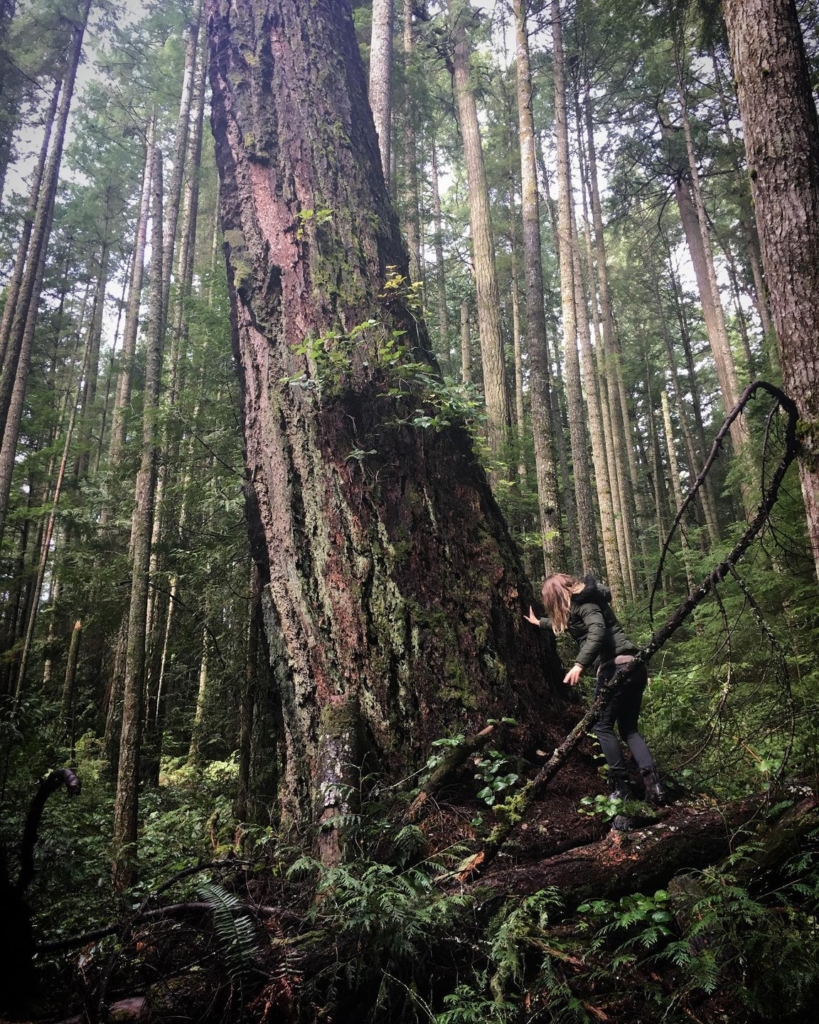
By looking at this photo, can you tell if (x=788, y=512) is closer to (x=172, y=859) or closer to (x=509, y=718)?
(x=509, y=718)

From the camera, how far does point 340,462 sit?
4.88 m

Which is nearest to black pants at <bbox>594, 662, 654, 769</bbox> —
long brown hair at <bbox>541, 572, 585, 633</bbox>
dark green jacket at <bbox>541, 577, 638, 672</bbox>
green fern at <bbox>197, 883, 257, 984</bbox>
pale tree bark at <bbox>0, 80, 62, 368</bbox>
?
dark green jacket at <bbox>541, 577, 638, 672</bbox>

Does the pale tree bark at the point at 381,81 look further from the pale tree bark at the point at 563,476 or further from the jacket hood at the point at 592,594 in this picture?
the pale tree bark at the point at 563,476

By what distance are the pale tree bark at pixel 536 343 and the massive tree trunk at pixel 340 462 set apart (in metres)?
3.32

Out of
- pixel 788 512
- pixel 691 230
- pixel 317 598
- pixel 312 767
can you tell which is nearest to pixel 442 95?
pixel 691 230

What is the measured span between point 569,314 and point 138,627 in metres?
8.56

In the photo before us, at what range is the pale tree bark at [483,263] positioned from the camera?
11.2 meters

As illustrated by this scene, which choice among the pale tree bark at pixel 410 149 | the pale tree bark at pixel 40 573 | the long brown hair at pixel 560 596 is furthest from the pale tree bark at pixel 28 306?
the long brown hair at pixel 560 596

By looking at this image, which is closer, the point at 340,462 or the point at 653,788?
the point at 653,788

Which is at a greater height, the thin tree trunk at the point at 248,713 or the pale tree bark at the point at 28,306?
the pale tree bark at the point at 28,306

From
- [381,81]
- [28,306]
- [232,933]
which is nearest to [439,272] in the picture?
[381,81]

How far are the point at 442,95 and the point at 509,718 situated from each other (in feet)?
57.2

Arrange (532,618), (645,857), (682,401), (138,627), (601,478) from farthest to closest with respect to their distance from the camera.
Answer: (682,401), (601,478), (138,627), (532,618), (645,857)

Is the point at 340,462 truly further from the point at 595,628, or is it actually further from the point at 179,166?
the point at 179,166
